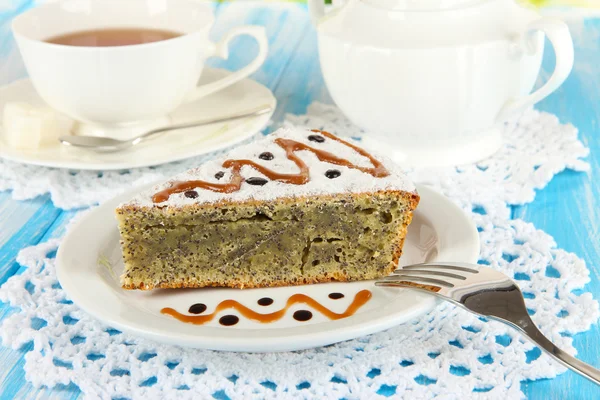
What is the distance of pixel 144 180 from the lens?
227 cm

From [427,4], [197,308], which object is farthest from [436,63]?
[197,308]

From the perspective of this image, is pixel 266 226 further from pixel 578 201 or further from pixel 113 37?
pixel 113 37

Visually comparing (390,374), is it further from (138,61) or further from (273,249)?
(138,61)

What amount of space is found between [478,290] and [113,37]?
1644mm

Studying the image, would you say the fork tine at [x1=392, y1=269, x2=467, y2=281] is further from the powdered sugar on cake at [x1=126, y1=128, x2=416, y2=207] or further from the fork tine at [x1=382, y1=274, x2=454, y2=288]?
the powdered sugar on cake at [x1=126, y1=128, x2=416, y2=207]

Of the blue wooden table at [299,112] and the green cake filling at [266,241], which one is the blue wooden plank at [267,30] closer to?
the blue wooden table at [299,112]

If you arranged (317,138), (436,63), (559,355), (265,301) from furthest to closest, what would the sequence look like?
(436,63)
(317,138)
(265,301)
(559,355)

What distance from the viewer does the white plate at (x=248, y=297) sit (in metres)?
1.40

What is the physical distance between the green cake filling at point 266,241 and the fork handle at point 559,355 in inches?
17.2

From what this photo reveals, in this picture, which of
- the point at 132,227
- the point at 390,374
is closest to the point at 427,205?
the point at 390,374

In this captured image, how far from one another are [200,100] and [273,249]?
1.12 meters

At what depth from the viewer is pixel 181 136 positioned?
2.47 metres

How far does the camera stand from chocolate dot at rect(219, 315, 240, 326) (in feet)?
5.20

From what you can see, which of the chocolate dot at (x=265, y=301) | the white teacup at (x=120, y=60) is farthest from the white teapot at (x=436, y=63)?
the chocolate dot at (x=265, y=301)
